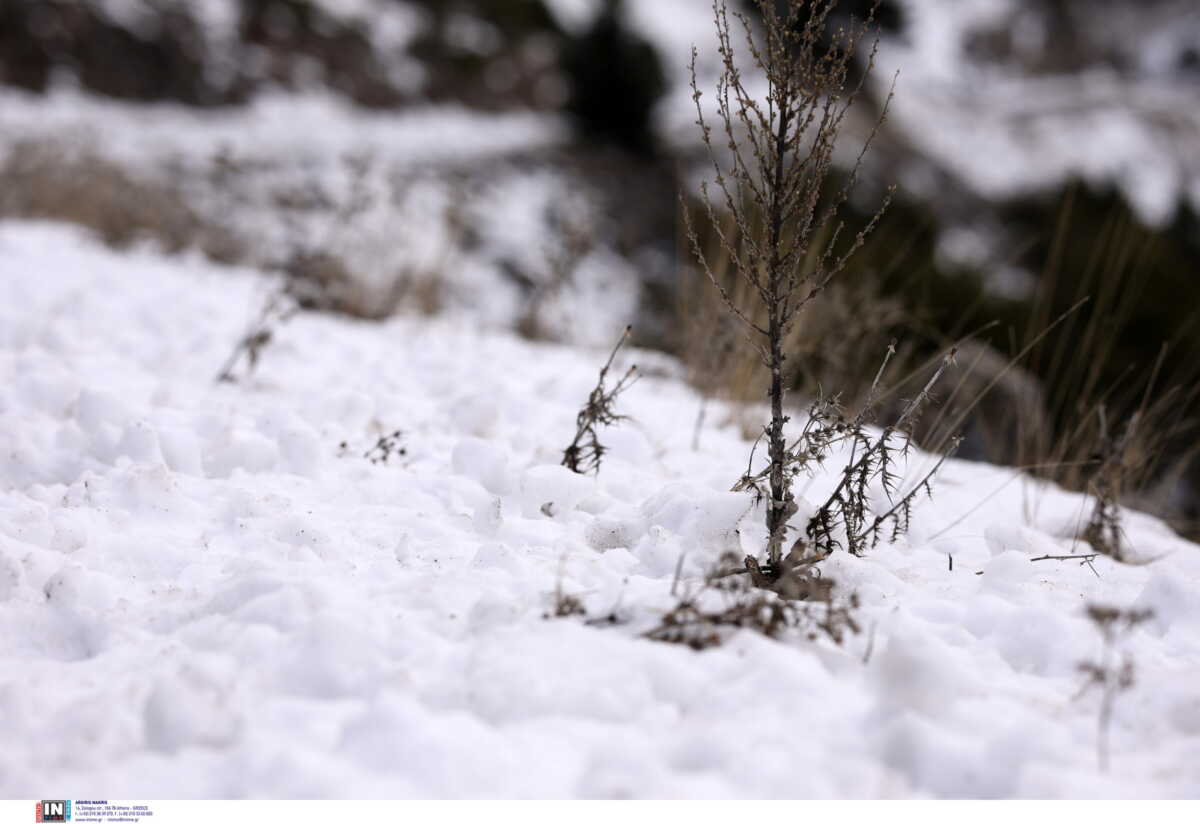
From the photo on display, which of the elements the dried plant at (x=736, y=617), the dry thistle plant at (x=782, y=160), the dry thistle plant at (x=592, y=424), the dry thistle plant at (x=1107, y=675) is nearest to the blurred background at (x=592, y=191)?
the dry thistle plant at (x=782, y=160)

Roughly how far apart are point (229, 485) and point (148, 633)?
571 mm

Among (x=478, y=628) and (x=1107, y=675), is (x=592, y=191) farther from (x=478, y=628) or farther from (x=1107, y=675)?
(x=1107, y=675)

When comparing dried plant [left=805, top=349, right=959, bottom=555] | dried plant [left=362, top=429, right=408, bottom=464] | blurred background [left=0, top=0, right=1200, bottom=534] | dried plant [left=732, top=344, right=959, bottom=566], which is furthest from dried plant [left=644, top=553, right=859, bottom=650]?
dried plant [left=362, top=429, right=408, bottom=464]

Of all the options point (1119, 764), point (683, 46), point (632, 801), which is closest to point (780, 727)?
point (632, 801)

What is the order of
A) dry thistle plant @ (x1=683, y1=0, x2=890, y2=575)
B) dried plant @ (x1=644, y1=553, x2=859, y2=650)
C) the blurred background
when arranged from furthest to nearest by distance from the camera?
1. the blurred background
2. dry thistle plant @ (x1=683, y1=0, x2=890, y2=575)
3. dried plant @ (x1=644, y1=553, x2=859, y2=650)

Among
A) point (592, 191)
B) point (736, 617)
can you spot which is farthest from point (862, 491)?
point (592, 191)

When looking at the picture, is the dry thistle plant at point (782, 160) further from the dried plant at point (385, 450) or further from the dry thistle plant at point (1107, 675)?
the dried plant at point (385, 450)

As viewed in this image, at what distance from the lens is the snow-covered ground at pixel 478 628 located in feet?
3.51

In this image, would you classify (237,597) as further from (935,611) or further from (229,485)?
(935,611)

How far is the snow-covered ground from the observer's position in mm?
1071

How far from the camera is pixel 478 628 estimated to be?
135 cm

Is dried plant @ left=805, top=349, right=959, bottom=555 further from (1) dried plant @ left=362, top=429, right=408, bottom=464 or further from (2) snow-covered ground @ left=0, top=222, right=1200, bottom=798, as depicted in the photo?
(1) dried plant @ left=362, top=429, right=408, bottom=464

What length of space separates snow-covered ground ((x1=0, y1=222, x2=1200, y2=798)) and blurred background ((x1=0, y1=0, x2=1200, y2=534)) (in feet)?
1.95

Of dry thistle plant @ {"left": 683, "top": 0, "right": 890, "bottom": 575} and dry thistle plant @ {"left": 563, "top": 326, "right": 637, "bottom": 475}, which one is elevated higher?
dry thistle plant @ {"left": 683, "top": 0, "right": 890, "bottom": 575}
